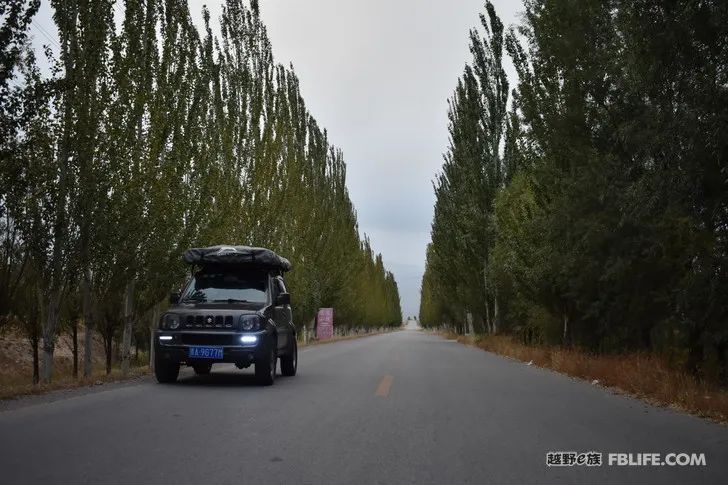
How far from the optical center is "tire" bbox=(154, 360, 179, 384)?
39.0ft

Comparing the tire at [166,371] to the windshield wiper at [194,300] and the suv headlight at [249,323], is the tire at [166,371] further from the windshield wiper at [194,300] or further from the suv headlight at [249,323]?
the suv headlight at [249,323]

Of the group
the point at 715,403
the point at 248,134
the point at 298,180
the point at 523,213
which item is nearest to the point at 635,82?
Answer: the point at 715,403

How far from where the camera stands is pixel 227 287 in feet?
42.4

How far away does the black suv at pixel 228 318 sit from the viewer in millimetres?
11375

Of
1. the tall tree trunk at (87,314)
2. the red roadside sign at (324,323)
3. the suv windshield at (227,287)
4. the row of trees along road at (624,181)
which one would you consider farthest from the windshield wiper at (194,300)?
the red roadside sign at (324,323)

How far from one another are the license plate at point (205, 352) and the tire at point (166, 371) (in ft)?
2.69

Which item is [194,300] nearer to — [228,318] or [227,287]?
[227,287]

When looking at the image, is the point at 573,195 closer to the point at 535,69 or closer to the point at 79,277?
the point at 535,69

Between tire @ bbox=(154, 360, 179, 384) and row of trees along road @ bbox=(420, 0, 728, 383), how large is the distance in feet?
26.6

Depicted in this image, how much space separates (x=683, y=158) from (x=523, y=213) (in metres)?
14.0

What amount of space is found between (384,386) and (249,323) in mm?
2649

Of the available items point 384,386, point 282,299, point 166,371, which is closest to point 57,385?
point 166,371

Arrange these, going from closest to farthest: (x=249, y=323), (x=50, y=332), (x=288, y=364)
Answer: (x=249, y=323), (x=50, y=332), (x=288, y=364)

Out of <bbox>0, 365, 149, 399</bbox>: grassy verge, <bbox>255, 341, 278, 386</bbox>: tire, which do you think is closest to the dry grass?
<bbox>255, 341, 278, 386</bbox>: tire
